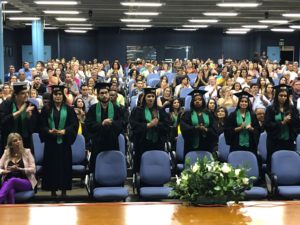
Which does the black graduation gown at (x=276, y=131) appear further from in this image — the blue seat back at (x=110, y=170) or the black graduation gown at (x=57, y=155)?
the black graduation gown at (x=57, y=155)

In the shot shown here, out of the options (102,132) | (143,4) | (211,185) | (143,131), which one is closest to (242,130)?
(143,131)

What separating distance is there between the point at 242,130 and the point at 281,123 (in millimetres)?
595

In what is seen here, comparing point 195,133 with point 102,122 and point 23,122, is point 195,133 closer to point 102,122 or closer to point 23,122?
point 102,122

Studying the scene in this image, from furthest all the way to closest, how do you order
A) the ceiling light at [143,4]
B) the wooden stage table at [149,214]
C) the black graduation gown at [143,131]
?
the ceiling light at [143,4]
the black graduation gown at [143,131]
the wooden stage table at [149,214]

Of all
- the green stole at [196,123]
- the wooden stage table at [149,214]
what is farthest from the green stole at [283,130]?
the wooden stage table at [149,214]

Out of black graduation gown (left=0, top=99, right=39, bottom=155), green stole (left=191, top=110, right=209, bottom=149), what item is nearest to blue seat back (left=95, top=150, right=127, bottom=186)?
black graduation gown (left=0, top=99, right=39, bottom=155)

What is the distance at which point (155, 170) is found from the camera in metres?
6.71

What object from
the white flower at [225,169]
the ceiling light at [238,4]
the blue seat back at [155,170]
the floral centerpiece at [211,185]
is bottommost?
the blue seat back at [155,170]

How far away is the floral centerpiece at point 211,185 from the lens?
4375mm

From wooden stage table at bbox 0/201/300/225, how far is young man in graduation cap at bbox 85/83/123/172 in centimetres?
271

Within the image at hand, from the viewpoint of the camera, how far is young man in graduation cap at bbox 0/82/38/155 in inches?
279

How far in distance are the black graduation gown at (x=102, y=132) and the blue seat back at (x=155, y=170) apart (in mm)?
739

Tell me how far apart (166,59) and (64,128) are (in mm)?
23108

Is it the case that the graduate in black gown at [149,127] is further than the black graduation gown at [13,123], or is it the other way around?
the graduate in black gown at [149,127]
